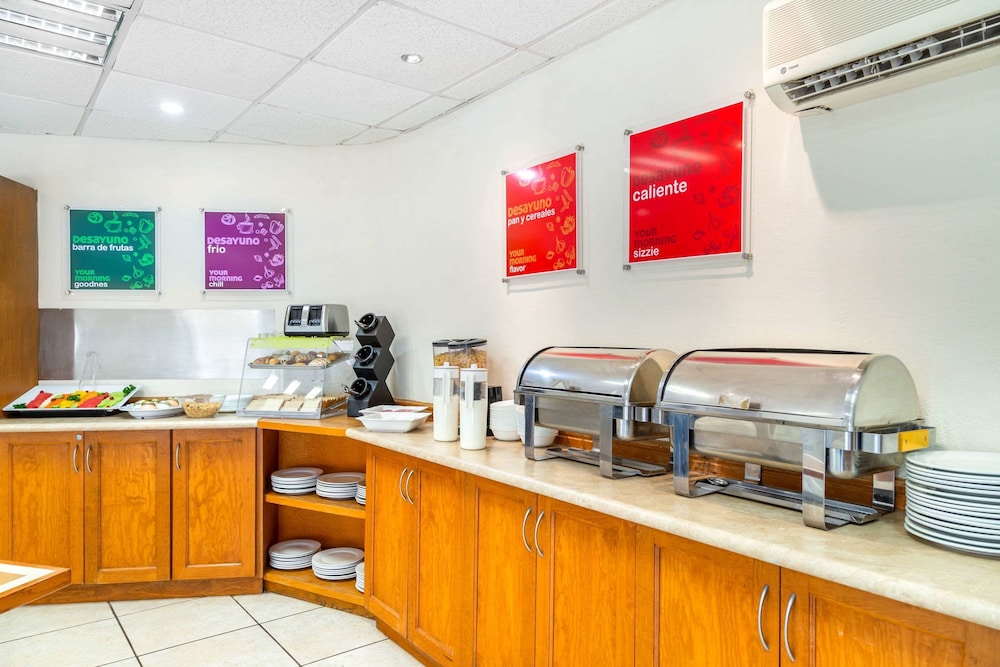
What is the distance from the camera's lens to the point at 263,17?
2676 mm

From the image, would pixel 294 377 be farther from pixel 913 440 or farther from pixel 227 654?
pixel 913 440

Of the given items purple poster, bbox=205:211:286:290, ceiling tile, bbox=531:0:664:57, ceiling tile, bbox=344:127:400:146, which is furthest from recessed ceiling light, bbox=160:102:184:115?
ceiling tile, bbox=531:0:664:57

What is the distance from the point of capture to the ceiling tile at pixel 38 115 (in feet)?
12.1

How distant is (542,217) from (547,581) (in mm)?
1739

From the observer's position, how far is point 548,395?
2.52 metres

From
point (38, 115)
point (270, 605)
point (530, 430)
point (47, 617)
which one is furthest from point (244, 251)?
point (530, 430)

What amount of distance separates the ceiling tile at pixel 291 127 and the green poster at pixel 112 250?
956 mm

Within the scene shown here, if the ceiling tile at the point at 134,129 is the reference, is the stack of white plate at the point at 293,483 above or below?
below

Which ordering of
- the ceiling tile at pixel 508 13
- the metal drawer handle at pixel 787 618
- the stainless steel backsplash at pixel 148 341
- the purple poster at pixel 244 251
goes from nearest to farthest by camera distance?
the metal drawer handle at pixel 787 618, the ceiling tile at pixel 508 13, the stainless steel backsplash at pixel 148 341, the purple poster at pixel 244 251

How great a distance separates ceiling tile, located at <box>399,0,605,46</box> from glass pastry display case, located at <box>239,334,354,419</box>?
6.70ft

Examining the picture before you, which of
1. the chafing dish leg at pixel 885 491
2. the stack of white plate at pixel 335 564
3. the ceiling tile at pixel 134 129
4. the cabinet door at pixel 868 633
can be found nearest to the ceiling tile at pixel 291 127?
the ceiling tile at pixel 134 129

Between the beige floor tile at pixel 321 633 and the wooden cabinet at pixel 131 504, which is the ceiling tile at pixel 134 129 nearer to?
A: the wooden cabinet at pixel 131 504

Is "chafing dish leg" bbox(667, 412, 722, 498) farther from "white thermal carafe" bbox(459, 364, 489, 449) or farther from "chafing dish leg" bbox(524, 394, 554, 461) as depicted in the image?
"white thermal carafe" bbox(459, 364, 489, 449)

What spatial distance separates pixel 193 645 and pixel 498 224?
8.51 feet
